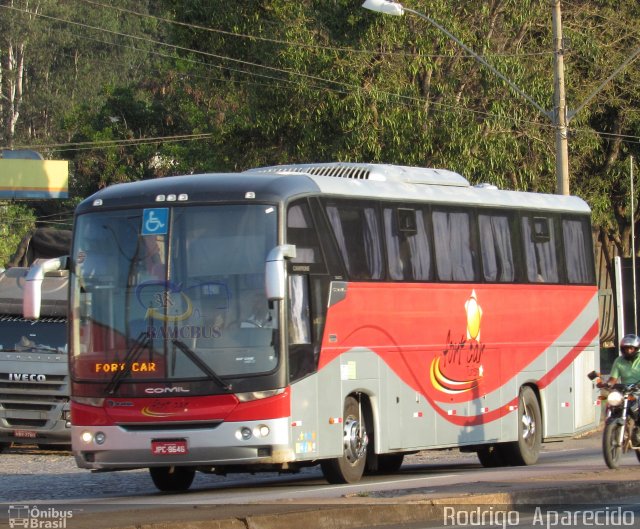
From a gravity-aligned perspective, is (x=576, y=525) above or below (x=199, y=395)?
below

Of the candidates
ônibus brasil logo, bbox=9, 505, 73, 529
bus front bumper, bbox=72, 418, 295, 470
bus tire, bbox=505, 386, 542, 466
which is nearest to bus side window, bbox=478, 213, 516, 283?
bus tire, bbox=505, 386, 542, 466

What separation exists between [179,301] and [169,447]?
1.55 m

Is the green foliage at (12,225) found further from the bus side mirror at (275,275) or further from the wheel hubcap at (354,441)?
the bus side mirror at (275,275)

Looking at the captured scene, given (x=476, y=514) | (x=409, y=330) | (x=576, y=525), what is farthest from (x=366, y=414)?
(x=576, y=525)

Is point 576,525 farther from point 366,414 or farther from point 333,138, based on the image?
point 333,138

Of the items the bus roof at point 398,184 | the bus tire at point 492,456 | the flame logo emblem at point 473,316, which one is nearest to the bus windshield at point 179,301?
the bus roof at point 398,184

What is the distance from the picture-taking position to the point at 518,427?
64.3 ft

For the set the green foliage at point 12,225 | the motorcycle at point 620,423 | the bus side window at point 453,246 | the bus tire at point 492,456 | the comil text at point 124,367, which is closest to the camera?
the comil text at point 124,367

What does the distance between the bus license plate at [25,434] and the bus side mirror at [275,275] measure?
9.39 m

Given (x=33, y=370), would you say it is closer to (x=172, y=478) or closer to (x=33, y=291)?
(x=172, y=478)

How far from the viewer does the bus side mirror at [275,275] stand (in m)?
13.9

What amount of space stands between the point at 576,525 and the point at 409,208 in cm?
647

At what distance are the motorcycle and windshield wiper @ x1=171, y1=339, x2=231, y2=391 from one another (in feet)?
17.1

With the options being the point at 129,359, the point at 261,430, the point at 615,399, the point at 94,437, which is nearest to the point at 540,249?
the point at 615,399
